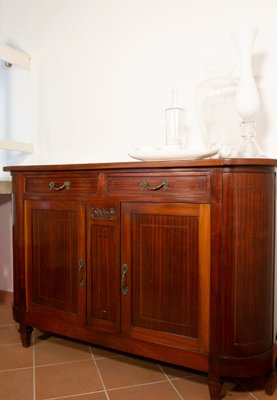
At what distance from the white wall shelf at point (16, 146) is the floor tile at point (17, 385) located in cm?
136

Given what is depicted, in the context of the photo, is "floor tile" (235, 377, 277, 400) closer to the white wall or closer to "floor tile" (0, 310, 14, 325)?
the white wall

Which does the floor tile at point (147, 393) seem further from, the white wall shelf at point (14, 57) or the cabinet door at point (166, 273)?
the white wall shelf at point (14, 57)

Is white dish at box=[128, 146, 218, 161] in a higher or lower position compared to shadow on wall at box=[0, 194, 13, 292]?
higher

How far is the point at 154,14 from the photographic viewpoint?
2.05 m

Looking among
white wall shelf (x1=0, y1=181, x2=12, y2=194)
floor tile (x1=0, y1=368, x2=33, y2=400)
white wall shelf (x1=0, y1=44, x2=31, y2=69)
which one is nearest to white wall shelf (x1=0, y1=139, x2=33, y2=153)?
white wall shelf (x1=0, y1=181, x2=12, y2=194)

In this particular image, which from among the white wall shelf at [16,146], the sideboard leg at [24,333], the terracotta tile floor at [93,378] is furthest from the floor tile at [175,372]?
the white wall shelf at [16,146]

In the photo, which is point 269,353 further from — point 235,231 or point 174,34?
point 174,34

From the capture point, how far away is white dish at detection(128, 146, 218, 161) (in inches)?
57.8

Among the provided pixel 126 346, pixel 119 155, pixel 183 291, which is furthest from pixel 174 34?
pixel 126 346

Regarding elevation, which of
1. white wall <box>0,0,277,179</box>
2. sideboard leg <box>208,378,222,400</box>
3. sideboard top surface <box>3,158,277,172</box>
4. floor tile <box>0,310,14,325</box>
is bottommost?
floor tile <box>0,310,14,325</box>

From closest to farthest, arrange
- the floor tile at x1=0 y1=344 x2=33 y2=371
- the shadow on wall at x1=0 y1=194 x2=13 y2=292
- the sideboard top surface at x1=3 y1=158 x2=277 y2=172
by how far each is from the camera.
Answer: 1. the sideboard top surface at x1=3 y1=158 x2=277 y2=172
2. the floor tile at x1=0 y1=344 x2=33 y2=371
3. the shadow on wall at x1=0 y1=194 x2=13 y2=292

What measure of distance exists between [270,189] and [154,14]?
126cm

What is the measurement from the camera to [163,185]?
1497mm

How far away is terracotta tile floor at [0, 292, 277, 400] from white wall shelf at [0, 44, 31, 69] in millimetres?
1803
